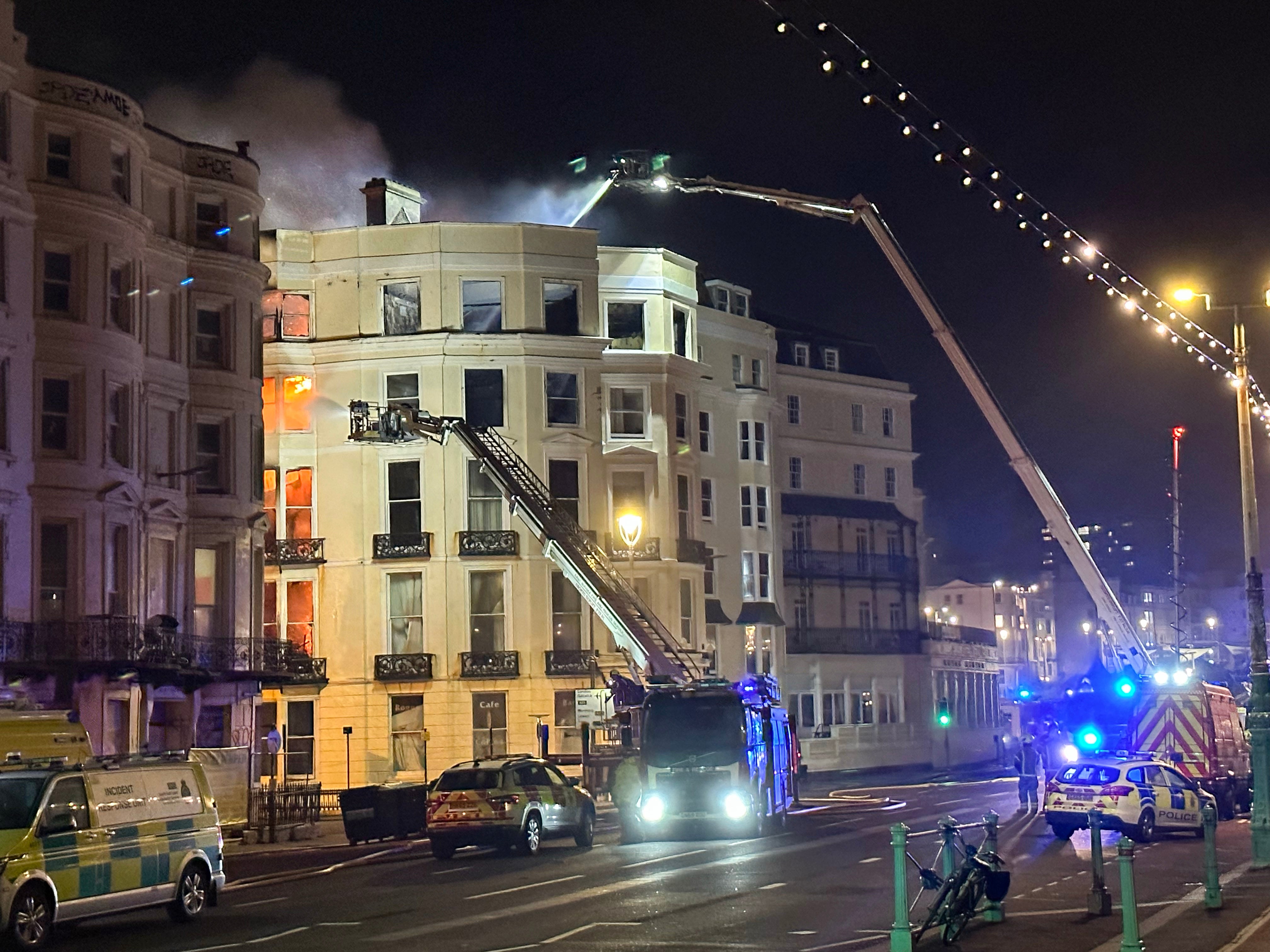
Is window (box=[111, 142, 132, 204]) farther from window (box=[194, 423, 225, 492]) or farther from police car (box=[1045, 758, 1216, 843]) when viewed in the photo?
police car (box=[1045, 758, 1216, 843])

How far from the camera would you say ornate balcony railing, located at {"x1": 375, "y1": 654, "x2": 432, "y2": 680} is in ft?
162

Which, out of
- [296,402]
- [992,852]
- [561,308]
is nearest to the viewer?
[992,852]

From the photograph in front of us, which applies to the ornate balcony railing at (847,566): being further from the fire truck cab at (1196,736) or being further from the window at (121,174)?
the window at (121,174)

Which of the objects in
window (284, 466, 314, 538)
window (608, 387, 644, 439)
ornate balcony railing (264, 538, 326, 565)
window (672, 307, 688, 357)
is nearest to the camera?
ornate balcony railing (264, 538, 326, 565)

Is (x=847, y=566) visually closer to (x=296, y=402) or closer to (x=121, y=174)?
(x=296, y=402)

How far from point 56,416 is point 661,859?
653 inches

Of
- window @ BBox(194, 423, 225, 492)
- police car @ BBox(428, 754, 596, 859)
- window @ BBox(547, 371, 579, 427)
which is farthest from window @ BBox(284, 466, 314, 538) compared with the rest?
police car @ BBox(428, 754, 596, 859)

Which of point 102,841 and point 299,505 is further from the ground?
point 299,505

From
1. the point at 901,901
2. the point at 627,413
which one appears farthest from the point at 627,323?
the point at 901,901

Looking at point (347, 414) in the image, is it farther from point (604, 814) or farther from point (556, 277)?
point (604, 814)

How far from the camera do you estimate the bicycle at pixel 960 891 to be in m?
15.6

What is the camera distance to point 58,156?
117ft

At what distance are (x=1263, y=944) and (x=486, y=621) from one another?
36.3 m

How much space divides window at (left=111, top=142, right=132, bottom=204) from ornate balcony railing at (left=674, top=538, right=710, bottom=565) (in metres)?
21.1
